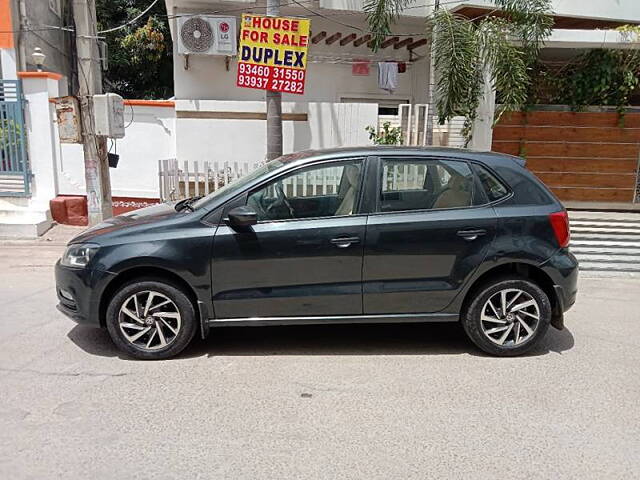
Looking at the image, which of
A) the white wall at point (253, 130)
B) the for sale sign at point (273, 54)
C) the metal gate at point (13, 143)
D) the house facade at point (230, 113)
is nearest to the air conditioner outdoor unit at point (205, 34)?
the house facade at point (230, 113)

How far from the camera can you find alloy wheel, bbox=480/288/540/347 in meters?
4.23

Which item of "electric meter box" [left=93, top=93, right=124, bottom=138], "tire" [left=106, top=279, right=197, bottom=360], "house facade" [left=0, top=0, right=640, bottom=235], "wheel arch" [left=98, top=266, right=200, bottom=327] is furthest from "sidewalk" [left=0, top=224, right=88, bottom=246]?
"tire" [left=106, top=279, right=197, bottom=360]

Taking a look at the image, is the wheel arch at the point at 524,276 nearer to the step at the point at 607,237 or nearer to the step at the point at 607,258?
the step at the point at 607,258

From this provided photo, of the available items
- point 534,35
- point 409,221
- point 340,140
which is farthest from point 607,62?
point 409,221

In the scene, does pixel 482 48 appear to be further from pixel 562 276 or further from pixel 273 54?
pixel 562 276

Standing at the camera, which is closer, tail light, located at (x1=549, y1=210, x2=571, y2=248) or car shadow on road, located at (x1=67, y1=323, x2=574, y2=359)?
tail light, located at (x1=549, y1=210, x2=571, y2=248)

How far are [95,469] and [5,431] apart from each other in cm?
76

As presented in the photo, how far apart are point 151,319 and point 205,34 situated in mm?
7910

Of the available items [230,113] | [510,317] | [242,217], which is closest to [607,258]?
[510,317]

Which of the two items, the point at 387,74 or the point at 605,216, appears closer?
the point at 605,216

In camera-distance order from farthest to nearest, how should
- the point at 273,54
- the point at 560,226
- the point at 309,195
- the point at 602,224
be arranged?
1. the point at 602,224
2. the point at 273,54
3. the point at 309,195
4. the point at 560,226

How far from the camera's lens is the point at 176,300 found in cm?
402

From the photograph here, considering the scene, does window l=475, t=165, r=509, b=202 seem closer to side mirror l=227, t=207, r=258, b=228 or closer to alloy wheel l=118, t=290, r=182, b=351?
side mirror l=227, t=207, r=258, b=228

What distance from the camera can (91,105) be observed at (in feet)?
24.3
